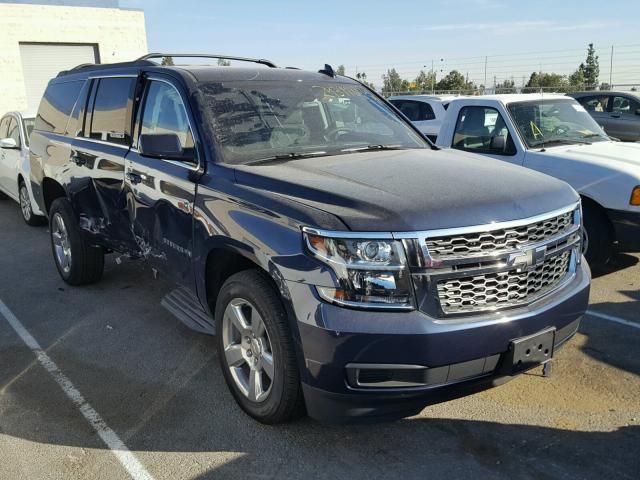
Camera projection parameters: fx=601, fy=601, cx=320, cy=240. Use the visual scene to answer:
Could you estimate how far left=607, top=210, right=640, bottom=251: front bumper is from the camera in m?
5.59

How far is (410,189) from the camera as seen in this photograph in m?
3.10

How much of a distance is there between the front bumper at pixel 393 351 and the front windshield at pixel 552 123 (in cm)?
406

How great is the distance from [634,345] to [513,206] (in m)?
2.20

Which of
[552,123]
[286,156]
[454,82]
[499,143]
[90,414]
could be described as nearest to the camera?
[90,414]

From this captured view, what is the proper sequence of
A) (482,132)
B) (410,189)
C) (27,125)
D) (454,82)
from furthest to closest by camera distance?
(454,82)
(27,125)
(482,132)
(410,189)

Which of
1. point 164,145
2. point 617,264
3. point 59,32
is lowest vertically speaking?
point 617,264

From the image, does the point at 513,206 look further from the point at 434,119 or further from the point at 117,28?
the point at 117,28

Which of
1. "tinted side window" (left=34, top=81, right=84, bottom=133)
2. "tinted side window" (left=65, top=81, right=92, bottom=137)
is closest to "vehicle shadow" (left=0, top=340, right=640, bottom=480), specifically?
"tinted side window" (left=65, top=81, right=92, bottom=137)

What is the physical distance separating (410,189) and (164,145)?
160 centimetres

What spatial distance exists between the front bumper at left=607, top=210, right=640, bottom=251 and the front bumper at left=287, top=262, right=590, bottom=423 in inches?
124

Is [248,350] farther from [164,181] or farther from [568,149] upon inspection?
[568,149]

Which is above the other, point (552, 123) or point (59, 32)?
point (59, 32)

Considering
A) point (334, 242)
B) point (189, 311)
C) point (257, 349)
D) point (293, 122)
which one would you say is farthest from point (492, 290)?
point (189, 311)

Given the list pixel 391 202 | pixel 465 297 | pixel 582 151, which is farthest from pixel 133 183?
pixel 582 151
